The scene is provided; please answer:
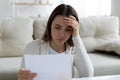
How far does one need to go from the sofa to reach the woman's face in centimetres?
83

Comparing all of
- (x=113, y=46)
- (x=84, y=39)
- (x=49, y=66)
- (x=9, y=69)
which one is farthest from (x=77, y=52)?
(x=84, y=39)

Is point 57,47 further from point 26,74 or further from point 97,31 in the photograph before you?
point 97,31

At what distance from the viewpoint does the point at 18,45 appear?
8.36 ft

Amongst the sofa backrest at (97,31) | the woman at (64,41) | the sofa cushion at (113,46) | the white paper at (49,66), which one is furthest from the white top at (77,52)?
the sofa backrest at (97,31)

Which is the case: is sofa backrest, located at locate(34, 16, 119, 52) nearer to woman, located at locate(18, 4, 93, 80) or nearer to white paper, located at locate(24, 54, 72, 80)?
woman, located at locate(18, 4, 93, 80)

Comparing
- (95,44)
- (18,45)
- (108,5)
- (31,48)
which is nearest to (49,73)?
(31,48)

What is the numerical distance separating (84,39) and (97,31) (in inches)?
7.6

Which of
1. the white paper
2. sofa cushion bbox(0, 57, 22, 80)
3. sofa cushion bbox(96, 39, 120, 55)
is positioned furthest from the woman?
sofa cushion bbox(96, 39, 120, 55)

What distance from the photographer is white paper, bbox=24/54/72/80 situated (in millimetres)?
1040

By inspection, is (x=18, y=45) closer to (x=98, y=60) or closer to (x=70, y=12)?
Answer: (x=98, y=60)

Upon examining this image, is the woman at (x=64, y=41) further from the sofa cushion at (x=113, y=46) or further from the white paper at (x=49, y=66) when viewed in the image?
→ the sofa cushion at (x=113, y=46)

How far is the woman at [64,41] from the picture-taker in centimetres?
135

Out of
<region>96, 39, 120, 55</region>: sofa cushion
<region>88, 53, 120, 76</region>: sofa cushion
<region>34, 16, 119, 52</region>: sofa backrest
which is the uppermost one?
<region>34, 16, 119, 52</region>: sofa backrest

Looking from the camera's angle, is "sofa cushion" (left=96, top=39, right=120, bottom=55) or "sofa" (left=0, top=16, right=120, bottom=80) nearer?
"sofa" (left=0, top=16, right=120, bottom=80)
